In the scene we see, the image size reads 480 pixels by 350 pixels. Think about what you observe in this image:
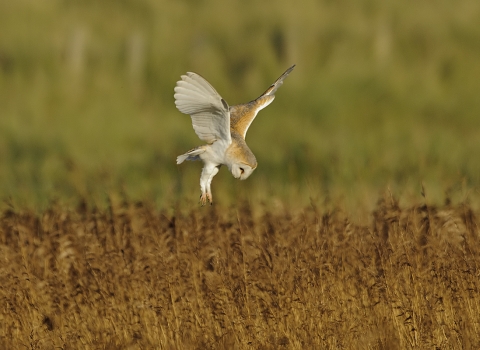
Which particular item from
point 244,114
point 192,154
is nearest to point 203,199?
point 192,154

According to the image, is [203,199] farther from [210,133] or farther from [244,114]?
[244,114]

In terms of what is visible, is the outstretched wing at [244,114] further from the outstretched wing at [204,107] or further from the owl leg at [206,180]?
the owl leg at [206,180]

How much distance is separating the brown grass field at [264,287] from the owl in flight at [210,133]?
34 centimetres

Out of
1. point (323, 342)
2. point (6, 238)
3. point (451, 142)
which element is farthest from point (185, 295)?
point (451, 142)

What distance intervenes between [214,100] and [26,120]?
31.5 feet

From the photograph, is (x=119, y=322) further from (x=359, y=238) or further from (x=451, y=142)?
(x=451, y=142)

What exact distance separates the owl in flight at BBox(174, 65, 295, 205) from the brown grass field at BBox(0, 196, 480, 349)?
34 cm

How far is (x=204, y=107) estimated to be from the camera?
6637 mm

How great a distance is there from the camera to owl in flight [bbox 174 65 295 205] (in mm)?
6477

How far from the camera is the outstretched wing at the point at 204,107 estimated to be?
21.4 ft

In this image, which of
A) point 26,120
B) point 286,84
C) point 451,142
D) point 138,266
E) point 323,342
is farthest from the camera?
point 286,84

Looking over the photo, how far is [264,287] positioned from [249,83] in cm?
1075

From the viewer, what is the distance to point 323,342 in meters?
6.00

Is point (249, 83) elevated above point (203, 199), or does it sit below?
above
